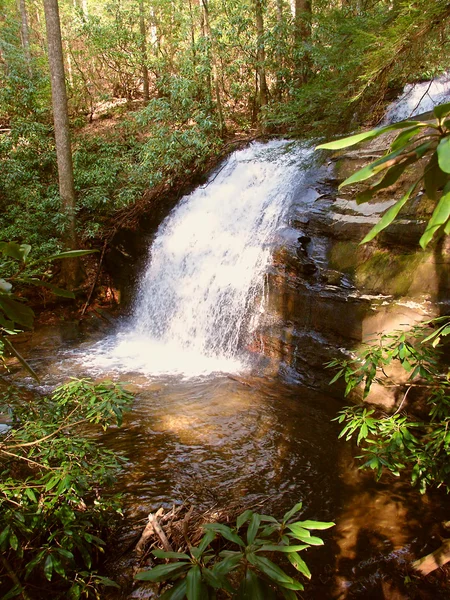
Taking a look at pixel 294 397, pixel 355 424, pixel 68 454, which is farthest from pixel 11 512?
pixel 294 397

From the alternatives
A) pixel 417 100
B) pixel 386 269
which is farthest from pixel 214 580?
pixel 417 100

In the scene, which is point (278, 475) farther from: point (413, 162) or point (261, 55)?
point (261, 55)

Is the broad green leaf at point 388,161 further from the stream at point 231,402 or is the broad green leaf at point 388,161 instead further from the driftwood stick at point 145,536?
the driftwood stick at point 145,536

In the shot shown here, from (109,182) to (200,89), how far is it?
11.3ft

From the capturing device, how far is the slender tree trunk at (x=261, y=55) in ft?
32.7

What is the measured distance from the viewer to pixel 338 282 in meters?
5.53

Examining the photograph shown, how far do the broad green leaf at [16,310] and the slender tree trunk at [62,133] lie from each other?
26.4 feet

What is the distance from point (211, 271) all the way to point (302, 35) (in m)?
7.01

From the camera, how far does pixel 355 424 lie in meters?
2.34

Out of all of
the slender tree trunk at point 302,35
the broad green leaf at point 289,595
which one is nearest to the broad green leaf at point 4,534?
the broad green leaf at point 289,595

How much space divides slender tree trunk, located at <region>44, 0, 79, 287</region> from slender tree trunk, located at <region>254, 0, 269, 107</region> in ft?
15.6

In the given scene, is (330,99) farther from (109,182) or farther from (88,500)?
(88,500)

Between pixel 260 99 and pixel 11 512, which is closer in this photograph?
pixel 11 512

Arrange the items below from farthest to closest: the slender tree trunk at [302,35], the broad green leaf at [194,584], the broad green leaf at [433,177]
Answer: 1. the slender tree trunk at [302,35]
2. the broad green leaf at [194,584]
3. the broad green leaf at [433,177]
